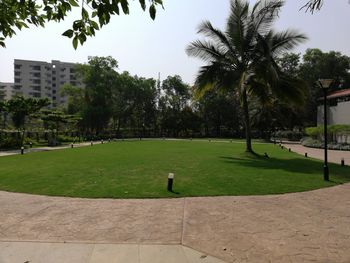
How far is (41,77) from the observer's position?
10956 centimetres

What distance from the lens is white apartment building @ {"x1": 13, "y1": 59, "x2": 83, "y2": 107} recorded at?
354ft

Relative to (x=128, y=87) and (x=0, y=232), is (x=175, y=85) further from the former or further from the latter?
(x=0, y=232)

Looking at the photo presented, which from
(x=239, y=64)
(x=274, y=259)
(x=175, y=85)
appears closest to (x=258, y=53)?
(x=239, y=64)

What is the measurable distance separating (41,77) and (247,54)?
98.9 meters

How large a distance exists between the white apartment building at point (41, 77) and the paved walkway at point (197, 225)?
101989 mm

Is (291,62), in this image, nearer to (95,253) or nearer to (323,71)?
(323,71)

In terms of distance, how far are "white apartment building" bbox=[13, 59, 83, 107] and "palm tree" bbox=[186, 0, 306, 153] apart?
90221 millimetres

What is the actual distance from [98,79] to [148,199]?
55.0m

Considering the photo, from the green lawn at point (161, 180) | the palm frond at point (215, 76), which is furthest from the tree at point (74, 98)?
the green lawn at point (161, 180)

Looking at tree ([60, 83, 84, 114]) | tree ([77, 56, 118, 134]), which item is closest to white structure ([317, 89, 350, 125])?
tree ([77, 56, 118, 134])

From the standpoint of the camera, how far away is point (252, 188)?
1068cm

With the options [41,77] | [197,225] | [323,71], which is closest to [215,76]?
[197,225]

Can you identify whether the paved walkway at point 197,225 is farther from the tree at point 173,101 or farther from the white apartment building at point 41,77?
the white apartment building at point 41,77

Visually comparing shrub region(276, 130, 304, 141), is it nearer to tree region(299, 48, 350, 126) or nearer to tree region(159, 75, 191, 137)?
tree region(299, 48, 350, 126)
